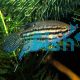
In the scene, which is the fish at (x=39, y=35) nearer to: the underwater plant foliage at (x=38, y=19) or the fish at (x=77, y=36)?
the fish at (x=77, y=36)

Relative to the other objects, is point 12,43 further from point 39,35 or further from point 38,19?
point 38,19

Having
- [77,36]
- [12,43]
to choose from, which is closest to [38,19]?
[77,36]

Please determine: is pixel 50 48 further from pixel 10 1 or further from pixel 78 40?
pixel 10 1

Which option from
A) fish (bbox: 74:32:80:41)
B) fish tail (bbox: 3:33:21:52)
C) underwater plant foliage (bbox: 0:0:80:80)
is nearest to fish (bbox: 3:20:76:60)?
fish tail (bbox: 3:33:21:52)

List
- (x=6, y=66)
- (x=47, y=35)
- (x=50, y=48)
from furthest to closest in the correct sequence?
(x=6, y=66) < (x=50, y=48) < (x=47, y=35)

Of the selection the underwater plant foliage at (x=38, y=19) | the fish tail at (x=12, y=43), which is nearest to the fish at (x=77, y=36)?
the underwater plant foliage at (x=38, y=19)

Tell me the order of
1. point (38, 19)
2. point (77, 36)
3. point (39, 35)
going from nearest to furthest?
point (39, 35) < point (77, 36) < point (38, 19)

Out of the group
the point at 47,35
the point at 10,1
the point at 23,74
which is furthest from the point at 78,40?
the point at 10,1

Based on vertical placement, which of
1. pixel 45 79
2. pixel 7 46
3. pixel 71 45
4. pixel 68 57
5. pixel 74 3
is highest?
pixel 74 3
